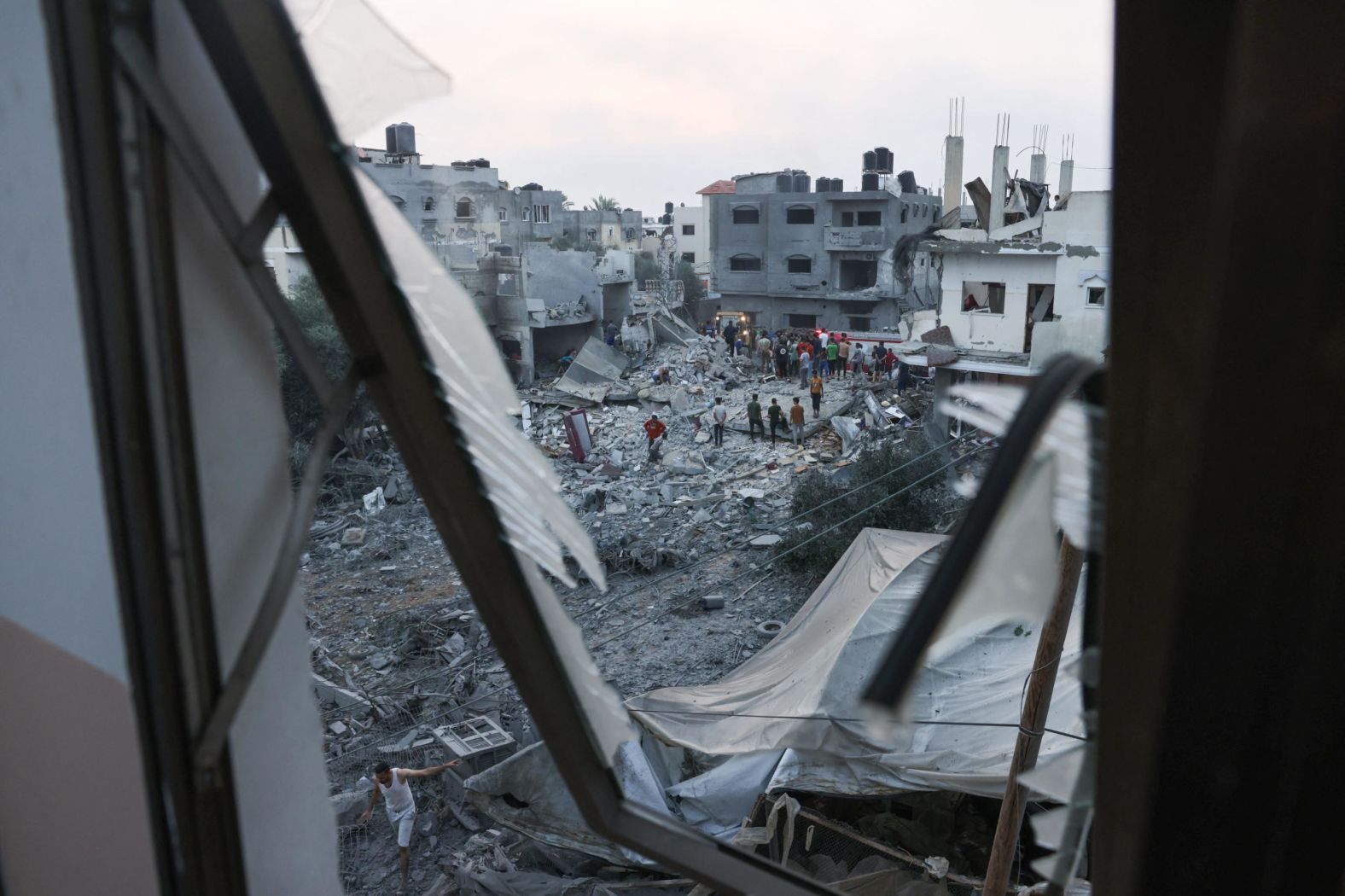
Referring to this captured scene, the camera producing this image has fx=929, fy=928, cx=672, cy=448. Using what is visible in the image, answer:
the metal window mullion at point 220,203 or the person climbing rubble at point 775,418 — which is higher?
the metal window mullion at point 220,203

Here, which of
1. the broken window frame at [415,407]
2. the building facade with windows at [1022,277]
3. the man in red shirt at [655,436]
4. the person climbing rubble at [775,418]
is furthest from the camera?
the person climbing rubble at [775,418]

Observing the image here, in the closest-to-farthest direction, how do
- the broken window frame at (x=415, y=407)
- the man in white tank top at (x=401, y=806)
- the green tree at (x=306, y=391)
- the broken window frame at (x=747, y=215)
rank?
the broken window frame at (x=415, y=407), the man in white tank top at (x=401, y=806), the green tree at (x=306, y=391), the broken window frame at (x=747, y=215)

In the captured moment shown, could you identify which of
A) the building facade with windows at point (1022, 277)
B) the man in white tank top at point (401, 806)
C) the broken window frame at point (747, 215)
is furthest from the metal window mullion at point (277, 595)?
the broken window frame at point (747, 215)

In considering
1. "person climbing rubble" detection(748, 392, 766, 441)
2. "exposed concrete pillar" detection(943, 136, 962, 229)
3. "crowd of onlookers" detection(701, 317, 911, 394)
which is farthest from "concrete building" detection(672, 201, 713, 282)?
"person climbing rubble" detection(748, 392, 766, 441)

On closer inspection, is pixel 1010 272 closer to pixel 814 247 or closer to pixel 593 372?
pixel 593 372

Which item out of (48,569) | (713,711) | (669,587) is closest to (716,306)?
(669,587)

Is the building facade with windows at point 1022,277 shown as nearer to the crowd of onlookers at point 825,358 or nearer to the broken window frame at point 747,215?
the crowd of onlookers at point 825,358

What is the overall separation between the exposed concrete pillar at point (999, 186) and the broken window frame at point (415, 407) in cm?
1458

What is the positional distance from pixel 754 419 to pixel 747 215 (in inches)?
564

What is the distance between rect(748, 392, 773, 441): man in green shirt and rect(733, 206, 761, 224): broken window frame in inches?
537

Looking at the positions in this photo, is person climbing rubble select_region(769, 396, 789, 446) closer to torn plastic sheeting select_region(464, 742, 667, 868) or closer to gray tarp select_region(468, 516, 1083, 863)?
gray tarp select_region(468, 516, 1083, 863)

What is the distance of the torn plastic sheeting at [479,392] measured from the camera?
930 millimetres

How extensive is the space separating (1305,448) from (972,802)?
5544mm

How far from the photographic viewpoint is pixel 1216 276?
0.53 meters
